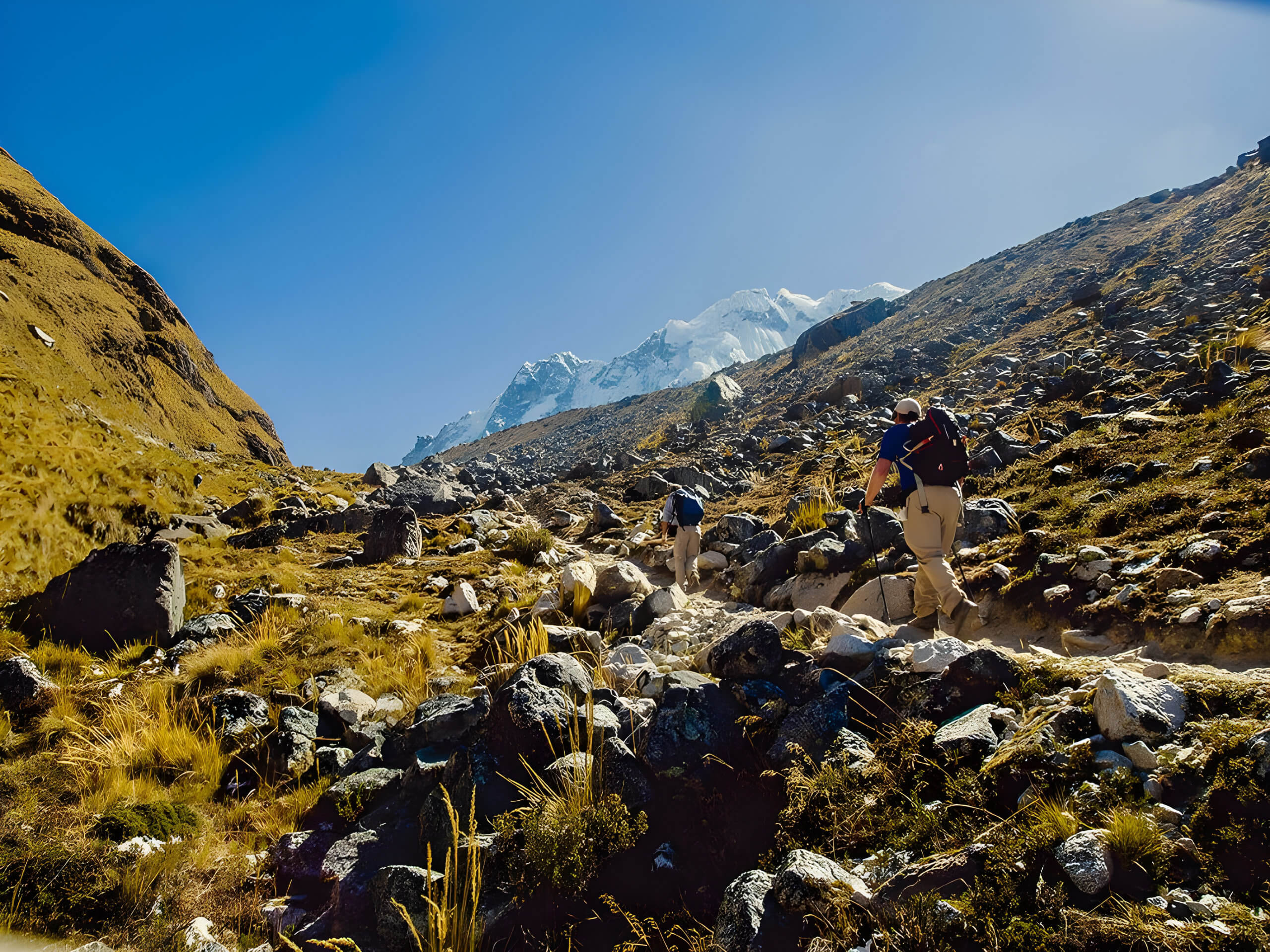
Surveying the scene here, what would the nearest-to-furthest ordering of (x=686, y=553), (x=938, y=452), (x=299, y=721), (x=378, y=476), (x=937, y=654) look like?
(x=937, y=654) → (x=299, y=721) → (x=938, y=452) → (x=686, y=553) → (x=378, y=476)

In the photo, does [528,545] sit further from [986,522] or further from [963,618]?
[963,618]

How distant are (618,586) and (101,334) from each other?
2440cm

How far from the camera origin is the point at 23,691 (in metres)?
4.88

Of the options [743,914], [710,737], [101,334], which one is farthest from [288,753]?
[101,334]

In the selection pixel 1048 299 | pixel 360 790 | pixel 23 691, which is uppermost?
pixel 1048 299

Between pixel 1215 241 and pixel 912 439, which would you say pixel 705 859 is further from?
pixel 1215 241

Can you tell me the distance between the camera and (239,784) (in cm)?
427

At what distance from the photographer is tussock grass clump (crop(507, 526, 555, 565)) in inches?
484

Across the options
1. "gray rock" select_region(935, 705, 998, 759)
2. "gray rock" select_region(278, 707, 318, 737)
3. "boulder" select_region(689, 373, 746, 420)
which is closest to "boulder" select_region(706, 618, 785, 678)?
"gray rock" select_region(935, 705, 998, 759)

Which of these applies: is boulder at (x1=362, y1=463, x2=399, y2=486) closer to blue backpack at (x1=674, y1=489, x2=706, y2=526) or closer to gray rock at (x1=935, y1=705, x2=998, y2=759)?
blue backpack at (x1=674, y1=489, x2=706, y2=526)

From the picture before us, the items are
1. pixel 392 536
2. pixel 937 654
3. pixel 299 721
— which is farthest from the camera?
pixel 392 536

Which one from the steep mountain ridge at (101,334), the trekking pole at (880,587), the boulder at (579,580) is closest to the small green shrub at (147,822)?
the boulder at (579,580)

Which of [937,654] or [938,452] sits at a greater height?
[938,452]

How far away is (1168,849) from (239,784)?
555 cm
